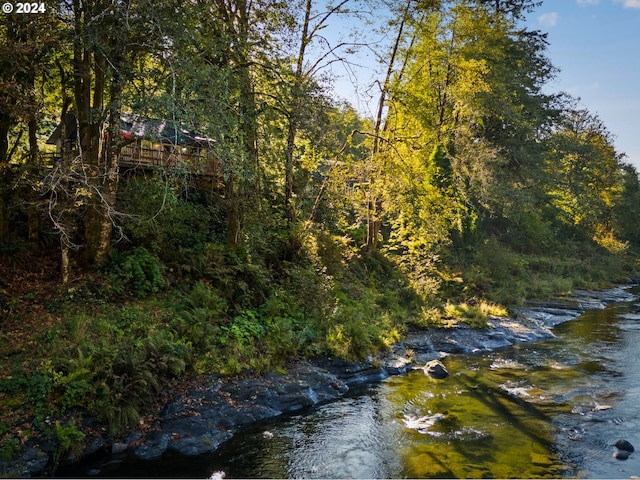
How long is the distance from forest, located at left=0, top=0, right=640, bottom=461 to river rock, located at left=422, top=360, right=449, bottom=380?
5.69 ft

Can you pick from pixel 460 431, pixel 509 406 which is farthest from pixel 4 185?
pixel 509 406

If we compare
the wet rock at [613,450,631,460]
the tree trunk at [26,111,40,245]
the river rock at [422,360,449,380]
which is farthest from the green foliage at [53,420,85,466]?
the wet rock at [613,450,631,460]

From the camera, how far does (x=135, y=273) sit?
12.3 m

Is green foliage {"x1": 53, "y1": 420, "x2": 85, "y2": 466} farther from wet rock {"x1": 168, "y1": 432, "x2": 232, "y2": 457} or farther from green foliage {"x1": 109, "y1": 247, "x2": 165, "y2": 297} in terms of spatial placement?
green foliage {"x1": 109, "y1": 247, "x2": 165, "y2": 297}

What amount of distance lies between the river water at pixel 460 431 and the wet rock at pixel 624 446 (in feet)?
0.39

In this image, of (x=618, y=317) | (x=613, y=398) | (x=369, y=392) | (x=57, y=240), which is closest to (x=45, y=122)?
(x=57, y=240)

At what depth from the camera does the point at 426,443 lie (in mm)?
9242

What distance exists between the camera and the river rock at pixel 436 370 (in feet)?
43.9

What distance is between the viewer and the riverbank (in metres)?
8.32

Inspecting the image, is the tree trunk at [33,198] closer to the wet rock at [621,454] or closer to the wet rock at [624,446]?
the wet rock at [621,454]

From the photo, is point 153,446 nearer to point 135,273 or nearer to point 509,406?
point 135,273

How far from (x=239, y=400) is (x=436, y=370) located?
5936 millimetres

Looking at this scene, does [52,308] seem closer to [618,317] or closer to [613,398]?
[613,398]

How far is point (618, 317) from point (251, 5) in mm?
20665
